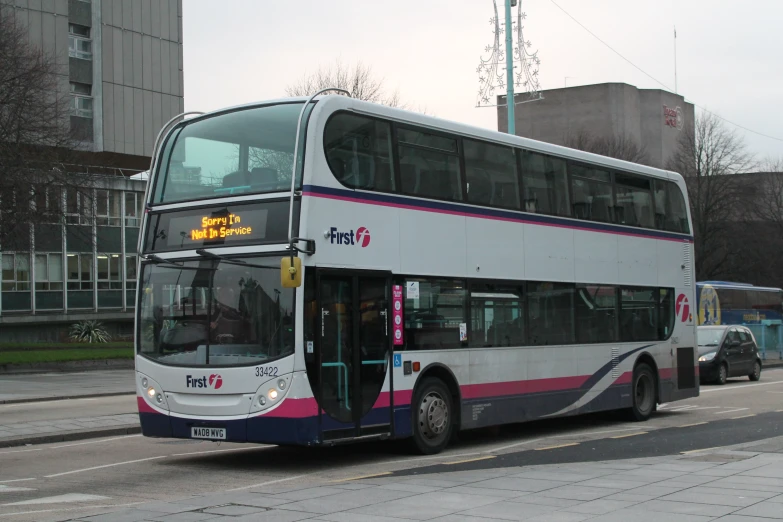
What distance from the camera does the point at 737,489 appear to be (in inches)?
376

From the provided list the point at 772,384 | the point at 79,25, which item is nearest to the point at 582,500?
the point at 772,384

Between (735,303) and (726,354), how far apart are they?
21.1 metres

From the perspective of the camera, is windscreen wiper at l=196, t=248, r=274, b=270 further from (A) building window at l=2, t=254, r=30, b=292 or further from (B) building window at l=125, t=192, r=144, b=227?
(B) building window at l=125, t=192, r=144, b=227

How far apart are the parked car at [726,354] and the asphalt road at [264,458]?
12.2 metres

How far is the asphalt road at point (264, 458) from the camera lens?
34.1 ft

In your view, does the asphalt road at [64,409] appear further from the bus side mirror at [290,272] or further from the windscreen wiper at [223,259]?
the bus side mirror at [290,272]

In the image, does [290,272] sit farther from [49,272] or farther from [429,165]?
[49,272]

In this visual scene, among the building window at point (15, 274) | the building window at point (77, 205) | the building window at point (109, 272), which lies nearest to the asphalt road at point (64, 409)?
the building window at point (77, 205)

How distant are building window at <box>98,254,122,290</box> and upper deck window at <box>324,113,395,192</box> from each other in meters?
44.4

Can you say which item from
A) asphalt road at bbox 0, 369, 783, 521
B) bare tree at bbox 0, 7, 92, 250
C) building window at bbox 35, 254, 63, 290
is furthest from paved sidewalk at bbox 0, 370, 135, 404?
building window at bbox 35, 254, 63, 290

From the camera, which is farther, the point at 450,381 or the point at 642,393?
the point at 642,393

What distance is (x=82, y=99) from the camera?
58.2 meters

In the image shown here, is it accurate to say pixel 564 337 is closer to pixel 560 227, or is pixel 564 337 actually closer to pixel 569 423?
pixel 560 227

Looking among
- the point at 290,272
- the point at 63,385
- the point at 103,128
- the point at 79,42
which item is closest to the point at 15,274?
the point at 103,128
